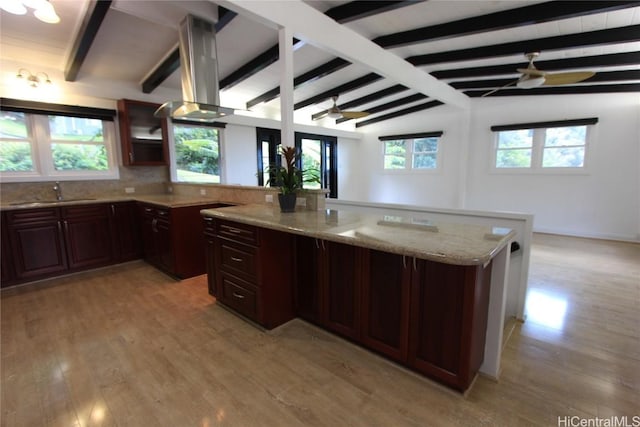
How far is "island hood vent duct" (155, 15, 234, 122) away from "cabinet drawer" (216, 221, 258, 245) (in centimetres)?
134

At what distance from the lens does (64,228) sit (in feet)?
11.4

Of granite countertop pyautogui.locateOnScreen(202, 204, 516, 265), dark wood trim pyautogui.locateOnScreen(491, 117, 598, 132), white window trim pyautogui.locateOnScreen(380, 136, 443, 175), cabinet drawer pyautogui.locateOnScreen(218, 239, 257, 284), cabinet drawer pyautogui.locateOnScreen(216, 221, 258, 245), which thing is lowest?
cabinet drawer pyautogui.locateOnScreen(218, 239, 257, 284)

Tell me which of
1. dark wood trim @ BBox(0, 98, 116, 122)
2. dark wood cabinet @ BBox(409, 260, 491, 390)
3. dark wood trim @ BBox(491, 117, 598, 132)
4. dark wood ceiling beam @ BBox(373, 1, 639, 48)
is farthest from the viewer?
dark wood trim @ BBox(491, 117, 598, 132)

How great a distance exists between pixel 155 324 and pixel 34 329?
96cm

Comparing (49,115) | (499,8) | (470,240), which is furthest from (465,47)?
(49,115)

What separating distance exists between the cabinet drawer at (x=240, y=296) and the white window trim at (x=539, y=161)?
6298 millimetres

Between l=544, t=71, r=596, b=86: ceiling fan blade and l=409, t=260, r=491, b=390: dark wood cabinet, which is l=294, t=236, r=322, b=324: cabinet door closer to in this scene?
l=409, t=260, r=491, b=390: dark wood cabinet

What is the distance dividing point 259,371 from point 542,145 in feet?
22.2

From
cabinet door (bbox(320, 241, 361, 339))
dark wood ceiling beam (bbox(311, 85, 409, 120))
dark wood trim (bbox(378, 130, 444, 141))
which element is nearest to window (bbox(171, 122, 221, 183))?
dark wood ceiling beam (bbox(311, 85, 409, 120))

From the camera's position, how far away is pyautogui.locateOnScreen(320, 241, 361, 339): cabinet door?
1.96m

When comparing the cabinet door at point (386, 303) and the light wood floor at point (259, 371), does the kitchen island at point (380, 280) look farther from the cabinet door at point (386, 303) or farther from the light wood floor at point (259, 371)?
the light wood floor at point (259, 371)

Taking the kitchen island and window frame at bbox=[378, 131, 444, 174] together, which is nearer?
the kitchen island

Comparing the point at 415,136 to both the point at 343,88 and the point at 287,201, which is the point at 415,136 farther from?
the point at 287,201

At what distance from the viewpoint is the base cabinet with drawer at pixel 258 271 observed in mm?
2218
